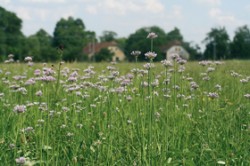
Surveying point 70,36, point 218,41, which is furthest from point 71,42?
point 218,41

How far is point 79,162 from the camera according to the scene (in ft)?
12.1

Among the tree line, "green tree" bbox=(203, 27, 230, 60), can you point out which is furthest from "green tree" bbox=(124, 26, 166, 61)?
"green tree" bbox=(203, 27, 230, 60)

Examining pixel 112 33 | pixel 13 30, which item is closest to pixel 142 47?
pixel 13 30

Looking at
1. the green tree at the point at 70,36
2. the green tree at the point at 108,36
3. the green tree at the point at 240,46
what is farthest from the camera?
the green tree at the point at 108,36

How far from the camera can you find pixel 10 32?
249ft

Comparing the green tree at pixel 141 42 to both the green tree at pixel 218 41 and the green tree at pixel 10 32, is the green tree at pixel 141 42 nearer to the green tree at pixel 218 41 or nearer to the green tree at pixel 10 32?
the green tree at pixel 218 41

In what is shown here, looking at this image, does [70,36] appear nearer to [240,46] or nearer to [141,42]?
[141,42]

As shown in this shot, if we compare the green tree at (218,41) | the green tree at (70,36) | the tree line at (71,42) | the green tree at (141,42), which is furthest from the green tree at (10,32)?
the green tree at (218,41)

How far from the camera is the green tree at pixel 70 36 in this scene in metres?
76.6

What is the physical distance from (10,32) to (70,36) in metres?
11.9

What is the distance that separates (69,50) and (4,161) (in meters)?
74.2

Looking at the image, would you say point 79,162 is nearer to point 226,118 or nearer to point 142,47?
point 226,118

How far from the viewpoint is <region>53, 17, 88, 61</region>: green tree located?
76.6 m

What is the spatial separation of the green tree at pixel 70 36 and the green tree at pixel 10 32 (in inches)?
274
